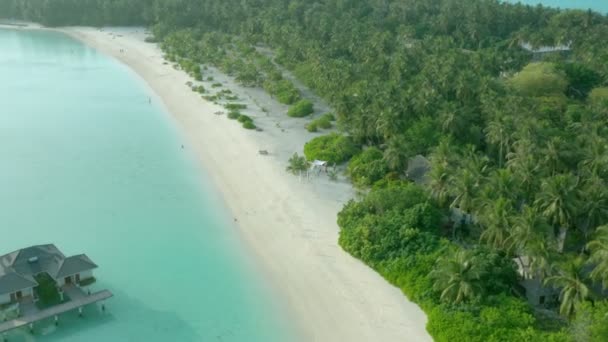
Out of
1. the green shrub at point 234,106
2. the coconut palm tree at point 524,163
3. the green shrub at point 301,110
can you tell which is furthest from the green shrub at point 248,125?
the coconut palm tree at point 524,163

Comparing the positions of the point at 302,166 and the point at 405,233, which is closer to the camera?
the point at 405,233

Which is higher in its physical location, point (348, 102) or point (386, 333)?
point (348, 102)

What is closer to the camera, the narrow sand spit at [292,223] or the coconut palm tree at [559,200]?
the narrow sand spit at [292,223]

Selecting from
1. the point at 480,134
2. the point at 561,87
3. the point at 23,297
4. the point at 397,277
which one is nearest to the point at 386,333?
the point at 397,277

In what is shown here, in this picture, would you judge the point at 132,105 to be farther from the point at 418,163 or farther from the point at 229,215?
the point at 418,163

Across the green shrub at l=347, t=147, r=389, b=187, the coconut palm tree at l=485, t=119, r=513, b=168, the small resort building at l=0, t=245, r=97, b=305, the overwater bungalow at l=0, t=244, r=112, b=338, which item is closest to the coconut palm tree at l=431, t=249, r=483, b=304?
the green shrub at l=347, t=147, r=389, b=187

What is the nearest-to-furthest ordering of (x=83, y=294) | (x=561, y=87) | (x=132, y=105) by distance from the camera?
(x=83, y=294) → (x=561, y=87) → (x=132, y=105)

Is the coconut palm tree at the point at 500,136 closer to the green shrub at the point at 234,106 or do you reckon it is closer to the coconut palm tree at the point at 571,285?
the coconut palm tree at the point at 571,285
